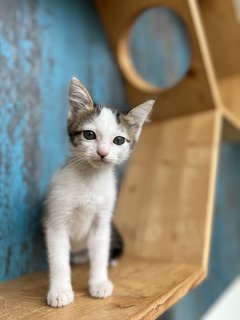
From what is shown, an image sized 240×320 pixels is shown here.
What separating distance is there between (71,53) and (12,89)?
0.34 metres

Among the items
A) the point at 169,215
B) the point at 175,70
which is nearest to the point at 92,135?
the point at 169,215

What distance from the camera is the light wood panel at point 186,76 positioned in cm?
124

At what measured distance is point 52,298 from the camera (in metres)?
0.74

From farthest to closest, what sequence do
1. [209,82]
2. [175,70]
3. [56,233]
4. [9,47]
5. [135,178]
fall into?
[175,70] < [135,178] < [209,82] < [9,47] < [56,233]

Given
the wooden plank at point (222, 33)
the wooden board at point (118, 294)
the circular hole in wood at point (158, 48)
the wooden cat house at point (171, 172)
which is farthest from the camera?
the circular hole in wood at point (158, 48)

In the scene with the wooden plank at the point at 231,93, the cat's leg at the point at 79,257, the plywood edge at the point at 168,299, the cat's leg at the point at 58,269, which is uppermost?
the wooden plank at the point at 231,93

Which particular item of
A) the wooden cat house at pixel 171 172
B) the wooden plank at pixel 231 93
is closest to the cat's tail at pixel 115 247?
the wooden cat house at pixel 171 172

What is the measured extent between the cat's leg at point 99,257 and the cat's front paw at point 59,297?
7 cm

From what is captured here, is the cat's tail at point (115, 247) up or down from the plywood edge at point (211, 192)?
down

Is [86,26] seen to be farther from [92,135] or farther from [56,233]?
[56,233]

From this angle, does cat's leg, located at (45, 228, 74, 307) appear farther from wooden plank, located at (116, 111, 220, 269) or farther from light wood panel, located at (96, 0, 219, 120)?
light wood panel, located at (96, 0, 219, 120)

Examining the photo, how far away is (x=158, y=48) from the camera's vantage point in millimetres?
1880

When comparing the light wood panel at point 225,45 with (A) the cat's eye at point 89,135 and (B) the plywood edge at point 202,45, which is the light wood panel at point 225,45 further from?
(A) the cat's eye at point 89,135

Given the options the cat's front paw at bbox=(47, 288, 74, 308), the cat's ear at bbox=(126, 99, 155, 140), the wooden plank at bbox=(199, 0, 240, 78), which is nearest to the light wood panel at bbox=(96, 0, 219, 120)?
the wooden plank at bbox=(199, 0, 240, 78)
